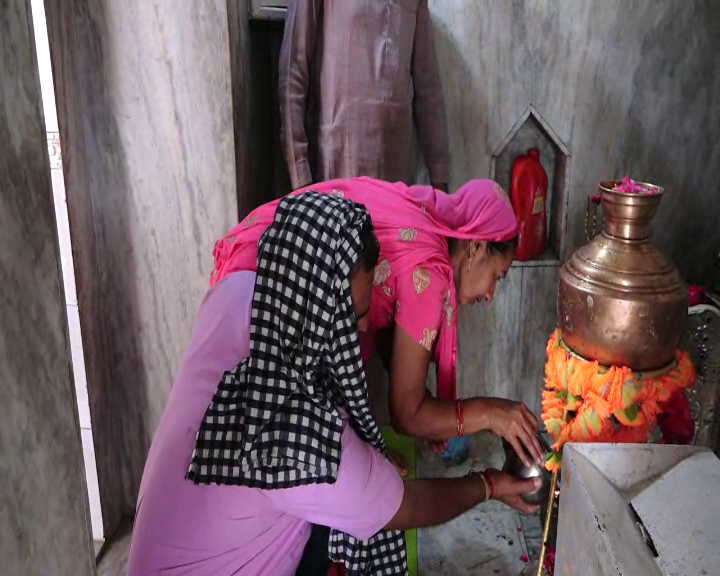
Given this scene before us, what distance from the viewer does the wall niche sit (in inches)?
104

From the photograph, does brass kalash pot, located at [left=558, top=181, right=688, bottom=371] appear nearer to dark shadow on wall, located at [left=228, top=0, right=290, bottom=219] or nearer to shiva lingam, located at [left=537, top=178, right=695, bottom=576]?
shiva lingam, located at [left=537, top=178, right=695, bottom=576]

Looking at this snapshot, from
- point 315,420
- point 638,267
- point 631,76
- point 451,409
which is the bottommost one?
point 451,409

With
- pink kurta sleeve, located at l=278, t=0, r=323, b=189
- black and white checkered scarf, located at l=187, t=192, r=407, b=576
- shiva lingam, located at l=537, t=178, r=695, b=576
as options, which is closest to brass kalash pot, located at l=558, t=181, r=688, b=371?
shiva lingam, located at l=537, t=178, r=695, b=576

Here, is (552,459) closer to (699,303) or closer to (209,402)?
(209,402)

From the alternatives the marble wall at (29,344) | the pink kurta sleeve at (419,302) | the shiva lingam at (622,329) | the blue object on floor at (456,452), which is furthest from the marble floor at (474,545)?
the marble wall at (29,344)

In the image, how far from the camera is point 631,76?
2.51 m

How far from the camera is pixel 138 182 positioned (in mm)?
2135

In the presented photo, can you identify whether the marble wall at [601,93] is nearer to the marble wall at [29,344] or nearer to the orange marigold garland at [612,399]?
the orange marigold garland at [612,399]

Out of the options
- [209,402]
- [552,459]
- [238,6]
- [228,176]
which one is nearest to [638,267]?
[552,459]

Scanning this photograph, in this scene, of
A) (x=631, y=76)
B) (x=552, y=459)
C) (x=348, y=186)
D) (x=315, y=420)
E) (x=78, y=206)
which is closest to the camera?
(x=315, y=420)

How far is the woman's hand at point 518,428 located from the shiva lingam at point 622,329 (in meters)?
0.06

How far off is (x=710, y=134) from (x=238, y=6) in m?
1.75

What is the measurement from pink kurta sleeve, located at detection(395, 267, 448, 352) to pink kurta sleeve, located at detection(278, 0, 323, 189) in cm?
82

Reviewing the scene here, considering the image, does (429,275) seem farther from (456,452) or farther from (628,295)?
(456,452)
